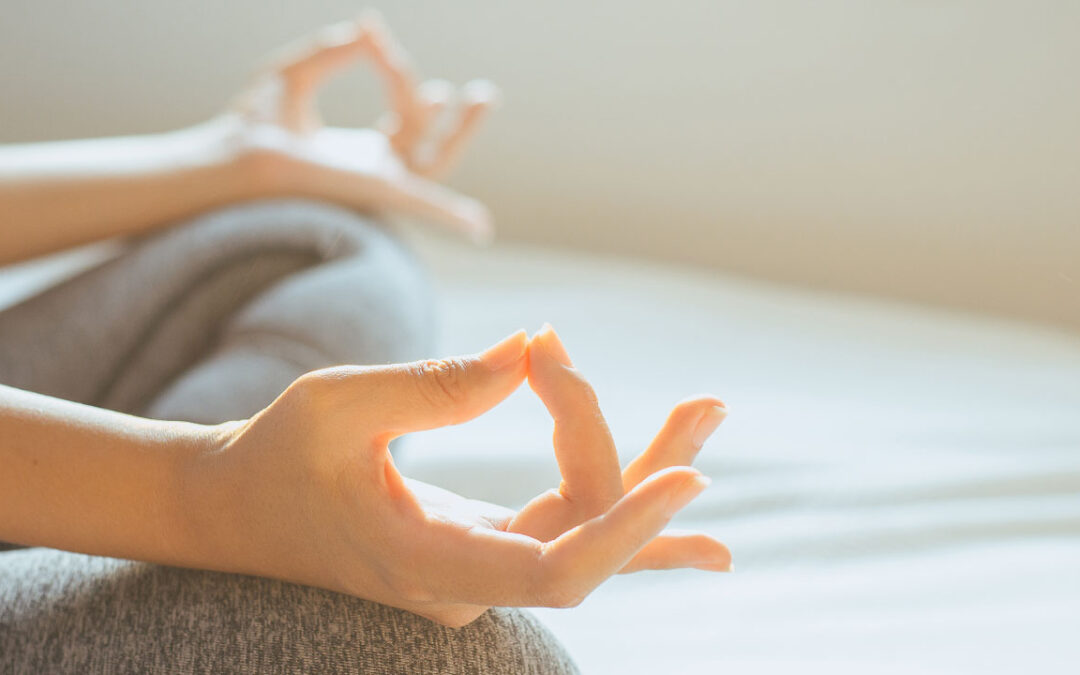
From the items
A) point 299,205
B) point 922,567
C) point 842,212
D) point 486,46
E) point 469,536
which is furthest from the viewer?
point 486,46

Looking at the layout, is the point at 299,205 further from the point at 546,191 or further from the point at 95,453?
the point at 546,191

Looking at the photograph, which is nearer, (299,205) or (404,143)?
(299,205)

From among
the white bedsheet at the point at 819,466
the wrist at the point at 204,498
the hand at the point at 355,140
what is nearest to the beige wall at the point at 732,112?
the white bedsheet at the point at 819,466

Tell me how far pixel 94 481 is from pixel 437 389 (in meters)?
0.14

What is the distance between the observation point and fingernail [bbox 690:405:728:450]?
0.35 meters

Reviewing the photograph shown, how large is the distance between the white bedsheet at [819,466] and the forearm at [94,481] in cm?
25

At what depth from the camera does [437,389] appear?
1.01 ft

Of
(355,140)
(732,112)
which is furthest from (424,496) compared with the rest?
(732,112)

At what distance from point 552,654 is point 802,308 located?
0.77 m

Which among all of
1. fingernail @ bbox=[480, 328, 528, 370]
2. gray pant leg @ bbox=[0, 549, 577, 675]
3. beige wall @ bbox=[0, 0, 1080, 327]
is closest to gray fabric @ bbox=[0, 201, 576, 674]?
gray pant leg @ bbox=[0, 549, 577, 675]

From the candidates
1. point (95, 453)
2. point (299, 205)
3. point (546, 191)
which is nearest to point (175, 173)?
point (299, 205)

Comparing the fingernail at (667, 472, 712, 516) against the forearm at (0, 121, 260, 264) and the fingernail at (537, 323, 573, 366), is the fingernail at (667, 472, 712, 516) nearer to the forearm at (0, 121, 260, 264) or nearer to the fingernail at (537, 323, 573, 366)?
the fingernail at (537, 323, 573, 366)

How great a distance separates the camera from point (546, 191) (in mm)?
1516

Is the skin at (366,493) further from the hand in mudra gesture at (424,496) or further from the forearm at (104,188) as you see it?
the forearm at (104,188)
